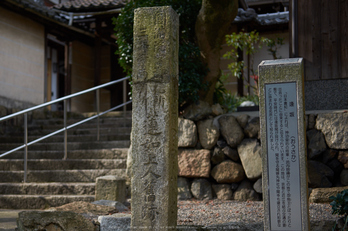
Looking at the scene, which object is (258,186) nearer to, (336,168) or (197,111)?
(336,168)

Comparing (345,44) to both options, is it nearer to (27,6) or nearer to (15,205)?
(15,205)

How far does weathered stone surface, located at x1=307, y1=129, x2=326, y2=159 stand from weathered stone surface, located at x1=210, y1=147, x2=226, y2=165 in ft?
4.39

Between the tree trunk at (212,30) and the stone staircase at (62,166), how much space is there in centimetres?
200

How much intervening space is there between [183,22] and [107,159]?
2818 millimetres

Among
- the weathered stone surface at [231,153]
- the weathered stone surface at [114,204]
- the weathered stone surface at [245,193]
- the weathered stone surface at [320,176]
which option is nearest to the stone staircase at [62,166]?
the weathered stone surface at [114,204]

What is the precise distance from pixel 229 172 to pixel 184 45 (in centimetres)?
228

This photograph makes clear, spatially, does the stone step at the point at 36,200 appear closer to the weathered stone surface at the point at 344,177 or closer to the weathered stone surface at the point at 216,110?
the weathered stone surface at the point at 216,110

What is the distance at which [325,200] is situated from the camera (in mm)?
5719

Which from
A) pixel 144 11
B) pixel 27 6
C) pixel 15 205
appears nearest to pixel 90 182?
pixel 15 205

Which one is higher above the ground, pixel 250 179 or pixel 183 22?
pixel 183 22

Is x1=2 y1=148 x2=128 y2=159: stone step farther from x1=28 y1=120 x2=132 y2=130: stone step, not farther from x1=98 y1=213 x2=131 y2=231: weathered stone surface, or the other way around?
x1=98 y1=213 x2=131 y2=231: weathered stone surface

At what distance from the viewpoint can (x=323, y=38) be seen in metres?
7.41

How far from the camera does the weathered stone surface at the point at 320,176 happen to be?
6258 mm

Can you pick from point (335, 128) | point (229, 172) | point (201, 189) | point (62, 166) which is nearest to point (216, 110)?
point (229, 172)
